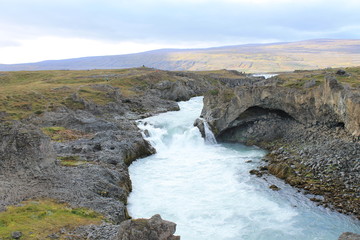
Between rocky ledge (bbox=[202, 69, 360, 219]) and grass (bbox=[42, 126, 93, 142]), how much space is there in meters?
21.9

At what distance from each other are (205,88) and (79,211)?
9805cm

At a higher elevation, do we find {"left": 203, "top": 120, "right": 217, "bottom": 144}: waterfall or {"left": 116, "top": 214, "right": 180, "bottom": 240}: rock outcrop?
{"left": 116, "top": 214, "right": 180, "bottom": 240}: rock outcrop

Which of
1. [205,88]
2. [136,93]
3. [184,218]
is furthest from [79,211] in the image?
[205,88]

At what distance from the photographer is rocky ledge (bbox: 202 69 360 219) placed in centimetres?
2886

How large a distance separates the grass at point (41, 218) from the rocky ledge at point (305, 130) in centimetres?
2004

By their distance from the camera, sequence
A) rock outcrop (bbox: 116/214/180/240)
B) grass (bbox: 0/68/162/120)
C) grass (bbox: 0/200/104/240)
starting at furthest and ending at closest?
grass (bbox: 0/68/162/120) → grass (bbox: 0/200/104/240) → rock outcrop (bbox: 116/214/180/240)

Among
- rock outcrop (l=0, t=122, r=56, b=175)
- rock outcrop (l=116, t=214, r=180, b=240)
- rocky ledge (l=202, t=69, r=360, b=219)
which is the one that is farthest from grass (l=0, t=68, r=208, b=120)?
rock outcrop (l=116, t=214, r=180, b=240)

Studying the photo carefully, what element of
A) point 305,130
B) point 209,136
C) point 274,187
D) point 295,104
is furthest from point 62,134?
point 305,130

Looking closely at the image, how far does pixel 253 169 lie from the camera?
118 feet

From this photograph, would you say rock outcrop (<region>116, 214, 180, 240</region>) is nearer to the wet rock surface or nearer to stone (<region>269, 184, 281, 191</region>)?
the wet rock surface

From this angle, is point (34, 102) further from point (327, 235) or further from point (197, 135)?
point (327, 235)

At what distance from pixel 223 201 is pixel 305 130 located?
70.7ft

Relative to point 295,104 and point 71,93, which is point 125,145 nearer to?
point 295,104

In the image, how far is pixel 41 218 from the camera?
1886 centimetres
